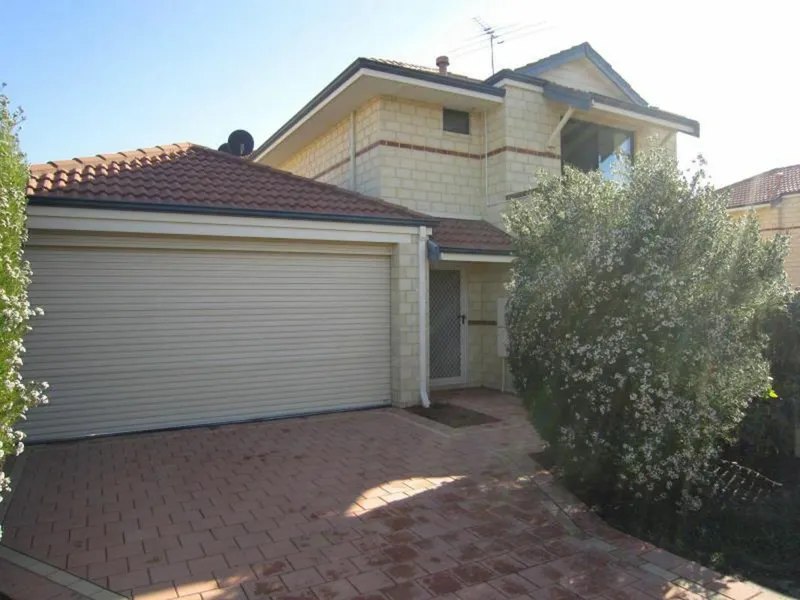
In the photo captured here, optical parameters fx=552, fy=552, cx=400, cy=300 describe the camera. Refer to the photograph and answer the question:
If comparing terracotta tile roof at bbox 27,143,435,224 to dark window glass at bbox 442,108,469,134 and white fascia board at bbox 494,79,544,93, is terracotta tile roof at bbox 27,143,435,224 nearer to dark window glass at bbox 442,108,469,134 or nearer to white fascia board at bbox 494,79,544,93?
dark window glass at bbox 442,108,469,134

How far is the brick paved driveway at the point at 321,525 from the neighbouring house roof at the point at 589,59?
9.34 m

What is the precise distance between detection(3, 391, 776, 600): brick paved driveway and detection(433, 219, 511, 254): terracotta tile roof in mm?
3829

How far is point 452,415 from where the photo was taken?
8.62 m

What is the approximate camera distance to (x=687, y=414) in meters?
4.61

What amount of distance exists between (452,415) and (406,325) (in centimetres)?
163

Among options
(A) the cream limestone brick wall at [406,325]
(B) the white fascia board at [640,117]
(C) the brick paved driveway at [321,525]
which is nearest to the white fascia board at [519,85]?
(B) the white fascia board at [640,117]

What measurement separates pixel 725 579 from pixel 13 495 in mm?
6030

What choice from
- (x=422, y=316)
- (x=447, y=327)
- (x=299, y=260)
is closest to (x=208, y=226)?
(x=299, y=260)

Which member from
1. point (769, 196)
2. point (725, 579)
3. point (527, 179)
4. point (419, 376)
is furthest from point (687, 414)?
point (769, 196)

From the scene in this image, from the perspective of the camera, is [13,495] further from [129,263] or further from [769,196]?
[769,196]

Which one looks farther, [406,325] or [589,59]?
[589,59]

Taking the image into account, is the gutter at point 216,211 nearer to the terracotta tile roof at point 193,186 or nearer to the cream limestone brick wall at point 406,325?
the terracotta tile roof at point 193,186

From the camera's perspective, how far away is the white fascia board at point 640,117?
12.1 meters

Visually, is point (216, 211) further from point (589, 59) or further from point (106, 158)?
point (589, 59)
